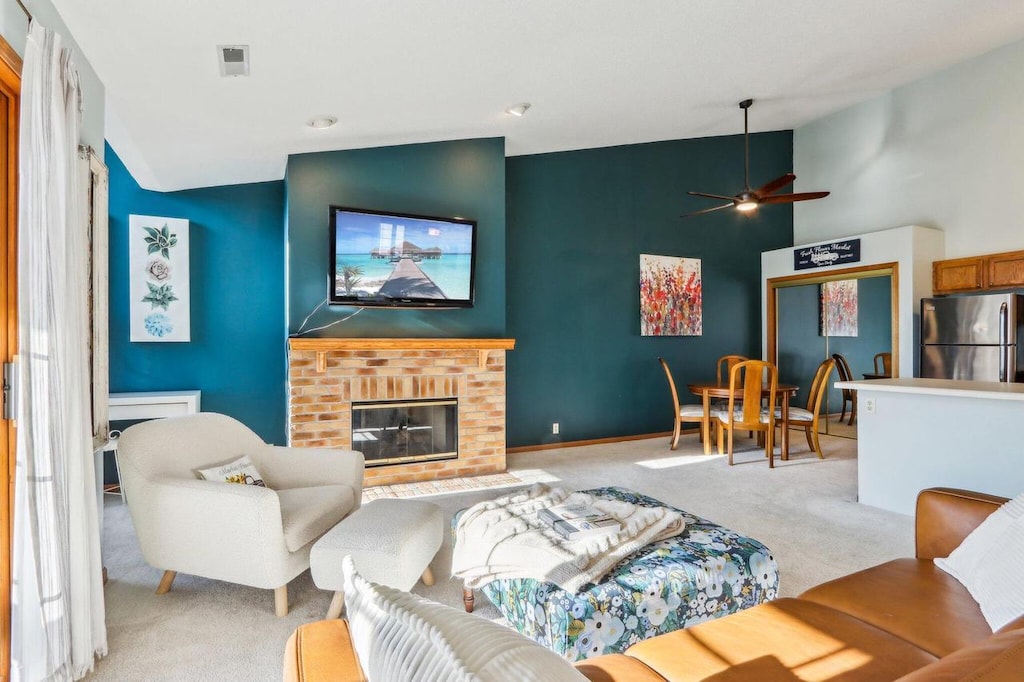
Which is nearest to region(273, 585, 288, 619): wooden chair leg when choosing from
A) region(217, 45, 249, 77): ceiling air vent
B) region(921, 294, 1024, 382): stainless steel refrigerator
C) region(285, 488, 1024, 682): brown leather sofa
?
region(285, 488, 1024, 682): brown leather sofa

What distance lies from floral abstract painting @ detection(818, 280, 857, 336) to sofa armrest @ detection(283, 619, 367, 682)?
6877 mm

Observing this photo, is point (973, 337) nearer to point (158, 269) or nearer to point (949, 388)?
point (949, 388)

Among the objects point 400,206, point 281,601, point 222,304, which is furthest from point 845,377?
point 222,304

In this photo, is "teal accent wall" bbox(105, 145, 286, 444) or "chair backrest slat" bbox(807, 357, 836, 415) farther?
"chair backrest slat" bbox(807, 357, 836, 415)

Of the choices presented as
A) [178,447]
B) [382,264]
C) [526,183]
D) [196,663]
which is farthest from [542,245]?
[196,663]

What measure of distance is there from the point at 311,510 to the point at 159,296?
296 centimetres

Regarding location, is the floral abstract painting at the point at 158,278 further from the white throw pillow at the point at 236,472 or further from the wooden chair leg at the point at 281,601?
the wooden chair leg at the point at 281,601

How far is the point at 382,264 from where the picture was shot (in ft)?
14.5

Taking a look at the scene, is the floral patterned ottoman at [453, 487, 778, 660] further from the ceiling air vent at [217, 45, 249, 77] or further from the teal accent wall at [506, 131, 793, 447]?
the teal accent wall at [506, 131, 793, 447]

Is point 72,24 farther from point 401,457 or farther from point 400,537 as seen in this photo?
point 401,457

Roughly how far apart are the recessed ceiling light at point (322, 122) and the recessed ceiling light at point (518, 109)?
4.14ft

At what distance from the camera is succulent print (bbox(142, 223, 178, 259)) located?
14.5 ft

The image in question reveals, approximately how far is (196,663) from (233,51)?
259cm

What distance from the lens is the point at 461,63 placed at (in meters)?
3.26
